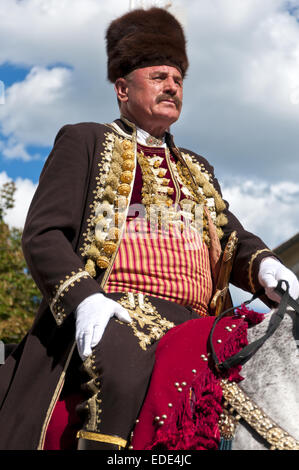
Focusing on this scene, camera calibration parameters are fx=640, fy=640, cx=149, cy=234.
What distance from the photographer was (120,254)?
3260 millimetres

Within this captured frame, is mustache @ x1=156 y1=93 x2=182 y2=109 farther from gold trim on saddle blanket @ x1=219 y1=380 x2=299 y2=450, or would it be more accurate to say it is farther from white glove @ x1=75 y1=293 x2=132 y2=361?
gold trim on saddle blanket @ x1=219 y1=380 x2=299 y2=450

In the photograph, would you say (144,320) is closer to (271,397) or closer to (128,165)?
(271,397)

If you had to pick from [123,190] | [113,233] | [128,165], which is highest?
[128,165]

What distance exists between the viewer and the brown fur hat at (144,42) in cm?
391

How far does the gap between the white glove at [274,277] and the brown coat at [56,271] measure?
89mm

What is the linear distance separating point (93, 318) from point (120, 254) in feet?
2.23

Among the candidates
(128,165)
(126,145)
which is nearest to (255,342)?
(128,165)

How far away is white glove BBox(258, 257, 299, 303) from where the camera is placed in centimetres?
309

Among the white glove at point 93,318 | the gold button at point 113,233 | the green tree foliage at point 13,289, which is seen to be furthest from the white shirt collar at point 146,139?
the green tree foliage at point 13,289

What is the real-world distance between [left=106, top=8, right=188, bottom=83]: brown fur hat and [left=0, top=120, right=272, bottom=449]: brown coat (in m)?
0.60
